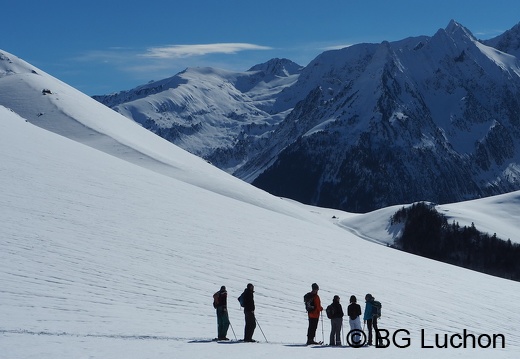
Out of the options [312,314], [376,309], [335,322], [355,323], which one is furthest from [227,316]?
[376,309]

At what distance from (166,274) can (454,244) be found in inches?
4215

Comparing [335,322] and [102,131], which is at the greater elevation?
[102,131]

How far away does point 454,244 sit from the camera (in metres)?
128

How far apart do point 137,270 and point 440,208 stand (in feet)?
409

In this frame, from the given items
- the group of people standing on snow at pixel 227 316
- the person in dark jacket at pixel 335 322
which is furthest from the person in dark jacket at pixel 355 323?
the group of people standing on snow at pixel 227 316

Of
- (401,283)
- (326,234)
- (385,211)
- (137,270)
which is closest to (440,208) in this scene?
(385,211)

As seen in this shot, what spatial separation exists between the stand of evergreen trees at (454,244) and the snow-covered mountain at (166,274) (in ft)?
254

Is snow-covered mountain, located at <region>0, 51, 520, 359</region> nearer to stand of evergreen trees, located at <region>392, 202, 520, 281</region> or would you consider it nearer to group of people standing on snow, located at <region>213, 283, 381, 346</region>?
group of people standing on snow, located at <region>213, 283, 381, 346</region>

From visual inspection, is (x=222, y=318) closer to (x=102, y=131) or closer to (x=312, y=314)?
(x=312, y=314)

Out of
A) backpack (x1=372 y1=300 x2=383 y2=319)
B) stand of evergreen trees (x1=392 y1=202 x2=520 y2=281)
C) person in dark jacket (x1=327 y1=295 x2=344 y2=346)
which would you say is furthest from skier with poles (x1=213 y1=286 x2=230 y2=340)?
stand of evergreen trees (x1=392 y1=202 x2=520 y2=281)

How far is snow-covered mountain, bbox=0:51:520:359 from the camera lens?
19.2m

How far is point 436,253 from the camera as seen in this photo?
127688 mm

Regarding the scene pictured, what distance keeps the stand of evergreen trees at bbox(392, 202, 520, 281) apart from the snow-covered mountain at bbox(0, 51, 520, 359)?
3049 inches

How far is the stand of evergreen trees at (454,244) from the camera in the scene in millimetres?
119438
